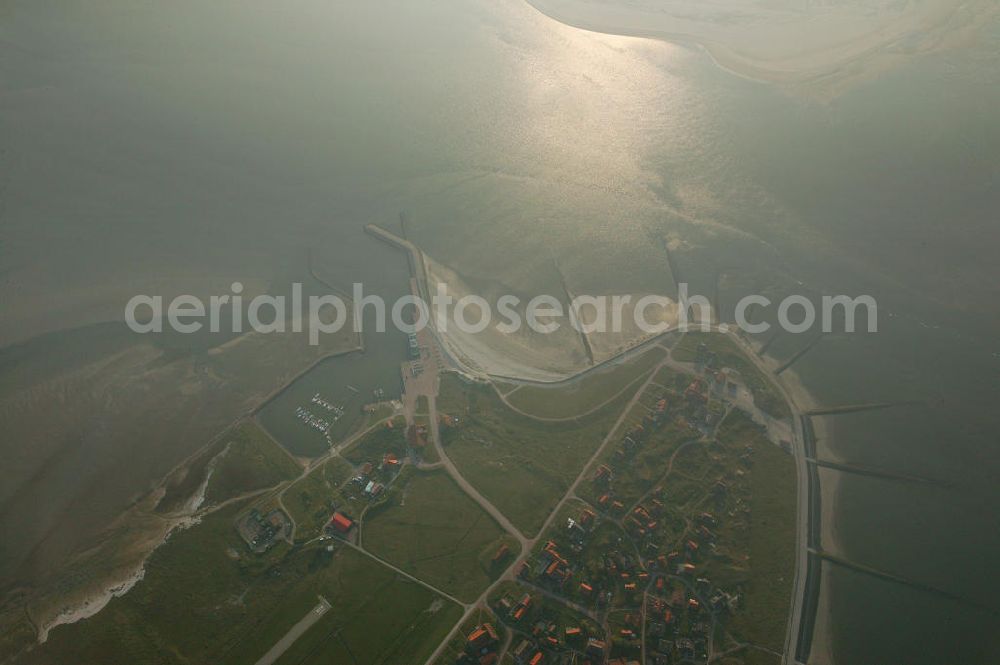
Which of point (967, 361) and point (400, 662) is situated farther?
point (967, 361)

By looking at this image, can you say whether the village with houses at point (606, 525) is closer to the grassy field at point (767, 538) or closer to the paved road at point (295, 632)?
the grassy field at point (767, 538)

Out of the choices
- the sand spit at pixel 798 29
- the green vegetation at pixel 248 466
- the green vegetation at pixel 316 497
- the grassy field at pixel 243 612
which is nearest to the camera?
the grassy field at pixel 243 612

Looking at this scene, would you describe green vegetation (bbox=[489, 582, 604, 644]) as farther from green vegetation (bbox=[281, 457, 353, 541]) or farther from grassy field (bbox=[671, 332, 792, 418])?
grassy field (bbox=[671, 332, 792, 418])

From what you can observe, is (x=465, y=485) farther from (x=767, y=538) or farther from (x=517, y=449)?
(x=767, y=538)

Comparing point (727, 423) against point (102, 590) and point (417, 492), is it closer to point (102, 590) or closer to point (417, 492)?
point (417, 492)

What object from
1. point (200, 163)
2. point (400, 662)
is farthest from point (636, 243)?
point (200, 163)

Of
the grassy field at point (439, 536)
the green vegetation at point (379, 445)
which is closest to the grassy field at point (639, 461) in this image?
the grassy field at point (439, 536)

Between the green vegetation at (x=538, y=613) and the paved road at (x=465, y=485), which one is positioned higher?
the paved road at (x=465, y=485)

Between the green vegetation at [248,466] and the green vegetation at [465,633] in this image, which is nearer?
the green vegetation at [465,633]
